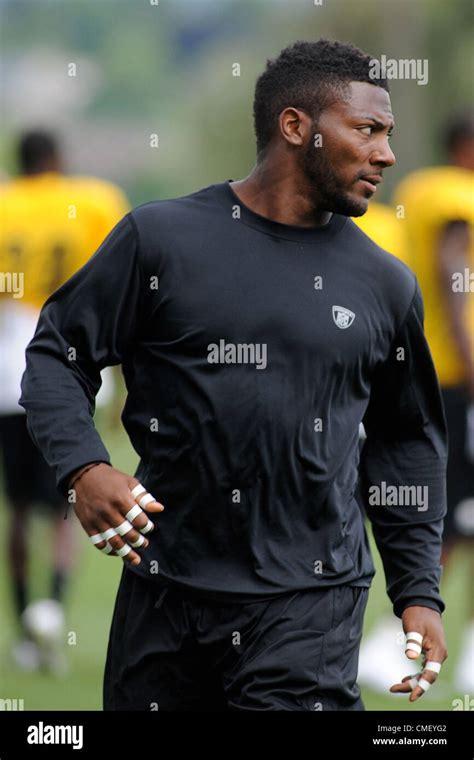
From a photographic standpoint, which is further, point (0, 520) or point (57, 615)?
point (0, 520)

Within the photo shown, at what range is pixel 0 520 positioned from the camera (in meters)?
11.9

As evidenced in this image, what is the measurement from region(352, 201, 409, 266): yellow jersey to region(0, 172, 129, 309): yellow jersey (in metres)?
1.20

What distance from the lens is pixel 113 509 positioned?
3.74m

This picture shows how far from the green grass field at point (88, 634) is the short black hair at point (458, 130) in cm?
188

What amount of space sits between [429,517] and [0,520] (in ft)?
25.9

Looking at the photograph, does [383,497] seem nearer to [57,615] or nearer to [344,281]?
[344,281]

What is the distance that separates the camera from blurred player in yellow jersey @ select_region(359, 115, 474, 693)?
7.25 m

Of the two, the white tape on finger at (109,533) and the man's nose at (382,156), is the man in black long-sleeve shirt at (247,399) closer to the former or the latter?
the man's nose at (382,156)

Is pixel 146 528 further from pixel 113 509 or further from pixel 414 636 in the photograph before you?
pixel 414 636

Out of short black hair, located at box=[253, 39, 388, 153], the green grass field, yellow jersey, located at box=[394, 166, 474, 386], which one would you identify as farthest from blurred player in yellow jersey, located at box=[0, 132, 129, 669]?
short black hair, located at box=[253, 39, 388, 153]

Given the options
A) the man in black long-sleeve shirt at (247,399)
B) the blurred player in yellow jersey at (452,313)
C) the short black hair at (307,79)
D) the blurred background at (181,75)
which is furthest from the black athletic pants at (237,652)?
the blurred background at (181,75)

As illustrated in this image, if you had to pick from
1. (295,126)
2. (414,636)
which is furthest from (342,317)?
(414,636)

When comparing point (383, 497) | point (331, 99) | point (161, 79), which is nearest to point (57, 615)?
point (383, 497)

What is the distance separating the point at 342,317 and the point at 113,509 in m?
0.75
